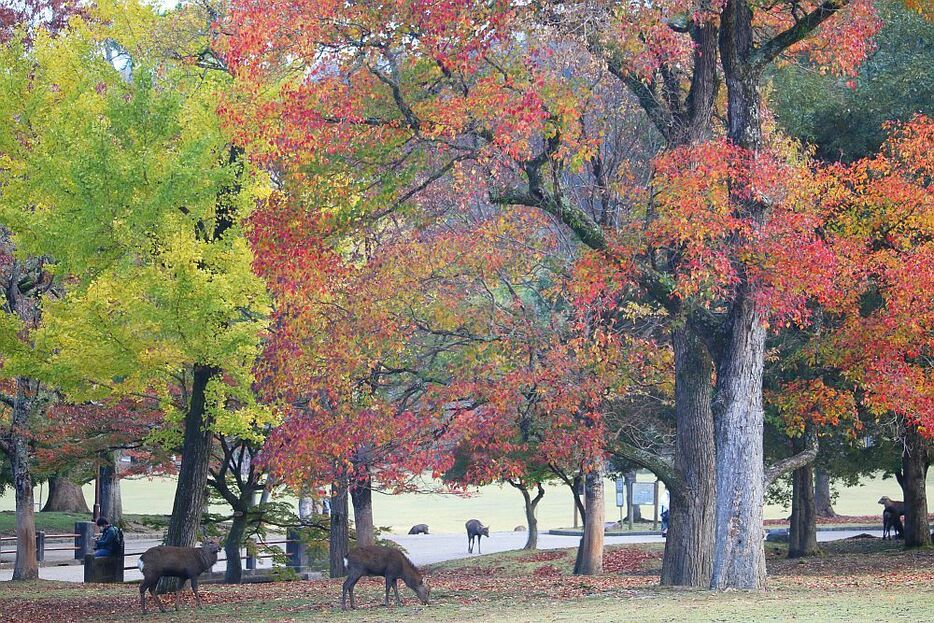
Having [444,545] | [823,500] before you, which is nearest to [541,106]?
[444,545]

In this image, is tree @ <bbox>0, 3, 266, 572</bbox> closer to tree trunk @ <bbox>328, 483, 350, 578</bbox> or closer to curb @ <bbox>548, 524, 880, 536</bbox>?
tree trunk @ <bbox>328, 483, 350, 578</bbox>

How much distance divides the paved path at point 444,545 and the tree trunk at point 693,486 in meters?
14.9

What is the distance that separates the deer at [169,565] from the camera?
59.0 ft

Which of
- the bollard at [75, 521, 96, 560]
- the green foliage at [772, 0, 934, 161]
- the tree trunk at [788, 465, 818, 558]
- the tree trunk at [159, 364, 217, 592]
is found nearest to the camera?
the tree trunk at [159, 364, 217, 592]

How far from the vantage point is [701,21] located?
16.7 m

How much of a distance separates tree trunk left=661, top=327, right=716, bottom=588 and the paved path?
14.9m

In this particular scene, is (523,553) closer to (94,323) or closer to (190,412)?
(190,412)

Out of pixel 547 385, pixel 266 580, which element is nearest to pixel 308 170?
pixel 547 385

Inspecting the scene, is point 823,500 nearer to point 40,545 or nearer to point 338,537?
point 338,537

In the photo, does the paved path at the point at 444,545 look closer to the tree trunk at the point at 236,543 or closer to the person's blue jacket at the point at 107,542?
the person's blue jacket at the point at 107,542

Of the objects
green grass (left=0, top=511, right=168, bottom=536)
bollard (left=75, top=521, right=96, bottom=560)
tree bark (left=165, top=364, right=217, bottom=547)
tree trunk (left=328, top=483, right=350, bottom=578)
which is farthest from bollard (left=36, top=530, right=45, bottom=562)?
tree bark (left=165, top=364, right=217, bottom=547)

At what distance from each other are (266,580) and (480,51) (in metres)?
17.7

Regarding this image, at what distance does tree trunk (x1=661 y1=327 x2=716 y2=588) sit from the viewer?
19.2m

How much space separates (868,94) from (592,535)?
37.3ft
